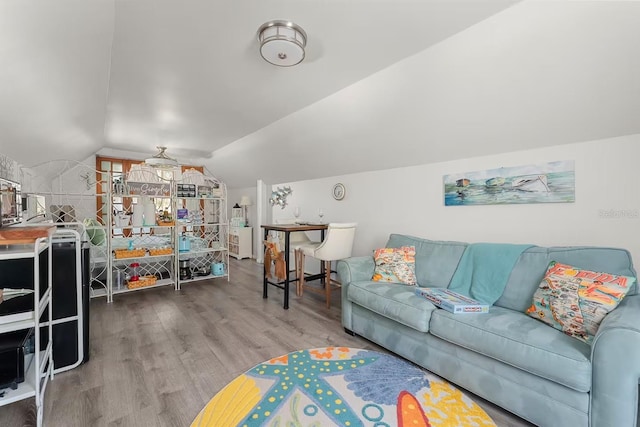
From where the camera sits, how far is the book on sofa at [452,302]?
1923 mm

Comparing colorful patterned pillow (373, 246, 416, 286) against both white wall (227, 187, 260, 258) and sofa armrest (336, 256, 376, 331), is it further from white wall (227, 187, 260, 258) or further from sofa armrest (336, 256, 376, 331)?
white wall (227, 187, 260, 258)

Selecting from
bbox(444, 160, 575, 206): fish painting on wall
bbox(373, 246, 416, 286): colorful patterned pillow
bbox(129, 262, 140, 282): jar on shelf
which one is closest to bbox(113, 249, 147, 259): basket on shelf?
bbox(129, 262, 140, 282): jar on shelf

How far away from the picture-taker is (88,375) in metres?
1.98

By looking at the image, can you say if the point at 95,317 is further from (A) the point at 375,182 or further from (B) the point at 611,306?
(B) the point at 611,306

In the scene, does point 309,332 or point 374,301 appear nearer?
point 374,301

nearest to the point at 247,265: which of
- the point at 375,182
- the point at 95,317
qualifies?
the point at 95,317

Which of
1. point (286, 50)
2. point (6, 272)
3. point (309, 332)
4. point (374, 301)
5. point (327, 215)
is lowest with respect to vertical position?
point (309, 332)

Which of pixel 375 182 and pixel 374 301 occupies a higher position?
pixel 375 182

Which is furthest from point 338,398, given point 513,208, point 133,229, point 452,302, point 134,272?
point 133,229

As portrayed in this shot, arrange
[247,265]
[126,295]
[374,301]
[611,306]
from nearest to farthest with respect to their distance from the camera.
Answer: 1. [611,306]
2. [374,301]
3. [126,295]
4. [247,265]

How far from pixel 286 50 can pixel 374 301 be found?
210 centimetres

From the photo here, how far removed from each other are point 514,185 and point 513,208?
21cm

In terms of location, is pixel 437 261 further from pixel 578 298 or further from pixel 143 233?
pixel 143 233

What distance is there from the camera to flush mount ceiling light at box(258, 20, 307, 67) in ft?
6.15
